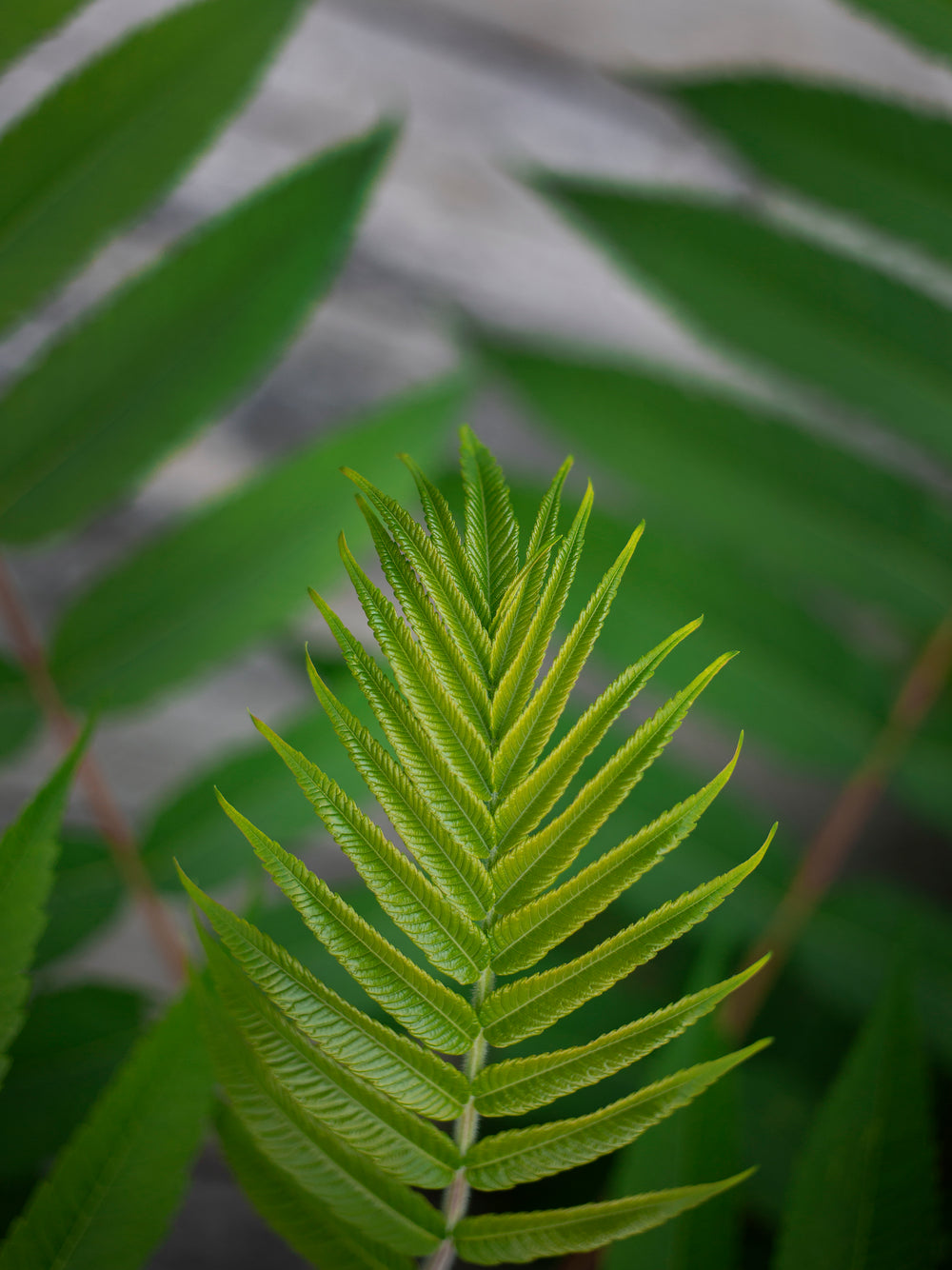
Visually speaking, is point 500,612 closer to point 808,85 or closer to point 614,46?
point 808,85

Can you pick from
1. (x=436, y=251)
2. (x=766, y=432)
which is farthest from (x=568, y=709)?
(x=436, y=251)

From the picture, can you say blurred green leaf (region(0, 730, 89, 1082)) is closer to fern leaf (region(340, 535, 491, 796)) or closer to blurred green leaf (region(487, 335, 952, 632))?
fern leaf (region(340, 535, 491, 796))

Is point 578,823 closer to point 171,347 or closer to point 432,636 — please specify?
point 432,636

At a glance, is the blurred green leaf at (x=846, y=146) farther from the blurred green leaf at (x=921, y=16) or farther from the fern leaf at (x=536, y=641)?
the fern leaf at (x=536, y=641)

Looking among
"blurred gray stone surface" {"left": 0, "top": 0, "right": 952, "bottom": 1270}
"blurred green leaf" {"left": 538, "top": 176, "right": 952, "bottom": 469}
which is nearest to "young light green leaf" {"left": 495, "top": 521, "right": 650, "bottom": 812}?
"blurred green leaf" {"left": 538, "top": 176, "right": 952, "bottom": 469}

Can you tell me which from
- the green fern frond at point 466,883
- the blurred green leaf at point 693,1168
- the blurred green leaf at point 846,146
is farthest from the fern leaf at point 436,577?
the blurred green leaf at point 846,146

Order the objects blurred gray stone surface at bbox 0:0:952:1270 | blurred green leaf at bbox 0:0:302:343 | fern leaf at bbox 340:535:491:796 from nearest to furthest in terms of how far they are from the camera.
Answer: fern leaf at bbox 340:535:491:796 < blurred green leaf at bbox 0:0:302:343 < blurred gray stone surface at bbox 0:0:952:1270

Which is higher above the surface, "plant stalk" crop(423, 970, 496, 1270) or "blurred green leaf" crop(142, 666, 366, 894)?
"blurred green leaf" crop(142, 666, 366, 894)
